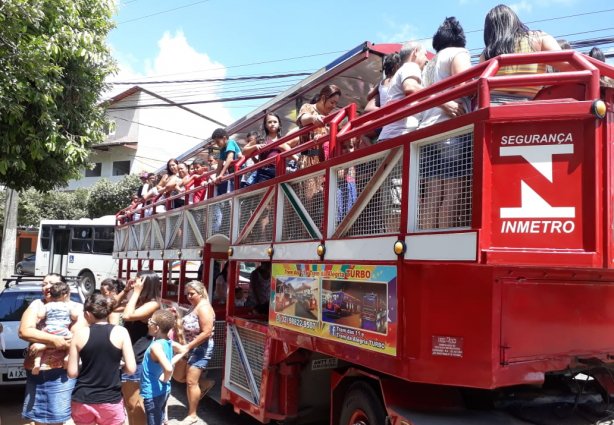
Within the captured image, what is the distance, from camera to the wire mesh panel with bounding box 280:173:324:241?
406 cm

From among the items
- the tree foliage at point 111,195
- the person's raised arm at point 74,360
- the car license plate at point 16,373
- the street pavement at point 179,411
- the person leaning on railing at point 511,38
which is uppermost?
the tree foliage at point 111,195

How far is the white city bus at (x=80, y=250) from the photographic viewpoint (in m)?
19.4

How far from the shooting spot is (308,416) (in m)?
4.66

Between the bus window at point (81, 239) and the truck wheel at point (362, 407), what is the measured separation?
18.3 meters

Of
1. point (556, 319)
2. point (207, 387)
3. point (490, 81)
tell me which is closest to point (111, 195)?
point (207, 387)

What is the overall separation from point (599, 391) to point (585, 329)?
0.56m

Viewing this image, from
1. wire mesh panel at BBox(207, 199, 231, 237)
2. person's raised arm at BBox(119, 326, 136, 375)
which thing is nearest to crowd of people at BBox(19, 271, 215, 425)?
person's raised arm at BBox(119, 326, 136, 375)

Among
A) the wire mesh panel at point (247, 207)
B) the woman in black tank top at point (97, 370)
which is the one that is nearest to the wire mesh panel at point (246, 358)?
the wire mesh panel at point (247, 207)

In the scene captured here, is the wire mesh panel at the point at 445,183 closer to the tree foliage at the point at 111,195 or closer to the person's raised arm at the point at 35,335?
the person's raised arm at the point at 35,335

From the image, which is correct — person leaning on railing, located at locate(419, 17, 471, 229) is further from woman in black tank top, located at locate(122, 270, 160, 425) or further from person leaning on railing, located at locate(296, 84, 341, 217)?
woman in black tank top, located at locate(122, 270, 160, 425)

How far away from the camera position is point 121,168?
1296 inches

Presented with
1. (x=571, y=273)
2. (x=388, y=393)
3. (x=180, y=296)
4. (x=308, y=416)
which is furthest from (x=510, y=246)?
(x=180, y=296)

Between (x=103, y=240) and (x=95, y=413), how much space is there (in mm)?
16821

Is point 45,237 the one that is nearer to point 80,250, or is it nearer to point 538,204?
point 80,250
